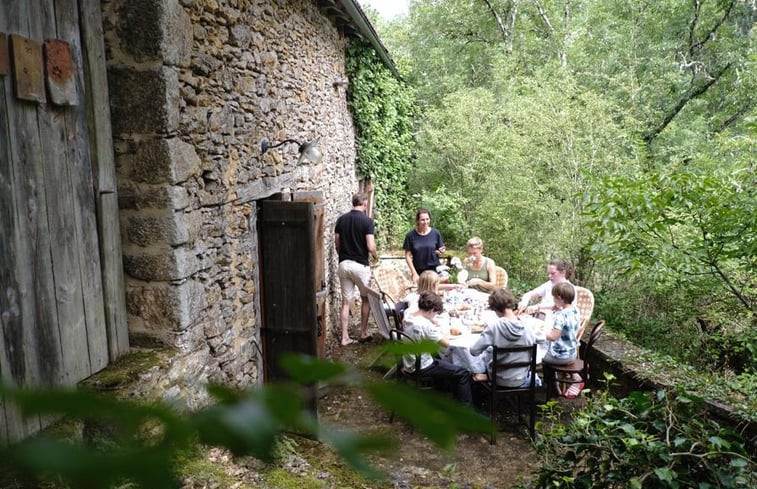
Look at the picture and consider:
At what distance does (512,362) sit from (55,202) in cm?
331

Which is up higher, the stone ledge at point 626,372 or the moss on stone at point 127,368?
the moss on stone at point 127,368

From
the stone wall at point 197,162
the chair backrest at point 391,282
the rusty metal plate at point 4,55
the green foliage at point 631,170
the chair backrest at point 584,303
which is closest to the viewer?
the rusty metal plate at point 4,55

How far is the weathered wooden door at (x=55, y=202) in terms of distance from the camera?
2049mm

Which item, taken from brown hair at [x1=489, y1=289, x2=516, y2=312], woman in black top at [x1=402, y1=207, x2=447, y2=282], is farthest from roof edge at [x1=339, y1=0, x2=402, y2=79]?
brown hair at [x1=489, y1=289, x2=516, y2=312]

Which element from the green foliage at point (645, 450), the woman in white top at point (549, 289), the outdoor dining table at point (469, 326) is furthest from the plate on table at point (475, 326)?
the green foliage at point (645, 450)

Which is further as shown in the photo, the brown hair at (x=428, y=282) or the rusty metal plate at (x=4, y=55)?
the brown hair at (x=428, y=282)

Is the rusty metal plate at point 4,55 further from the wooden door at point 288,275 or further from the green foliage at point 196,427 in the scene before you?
the wooden door at point 288,275

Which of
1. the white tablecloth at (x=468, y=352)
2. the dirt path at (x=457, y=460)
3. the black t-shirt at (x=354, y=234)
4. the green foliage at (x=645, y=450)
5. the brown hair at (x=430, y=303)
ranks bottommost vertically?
the dirt path at (x=457, y=460)

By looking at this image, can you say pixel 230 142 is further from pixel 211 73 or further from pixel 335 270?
pixel 335 270

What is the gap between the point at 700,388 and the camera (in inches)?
148

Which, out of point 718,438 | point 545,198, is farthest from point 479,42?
point 718,438

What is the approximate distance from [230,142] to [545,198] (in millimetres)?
5698

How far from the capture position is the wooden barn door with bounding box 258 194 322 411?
416 cm

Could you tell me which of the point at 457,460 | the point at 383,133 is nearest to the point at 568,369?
the point at 457,460
